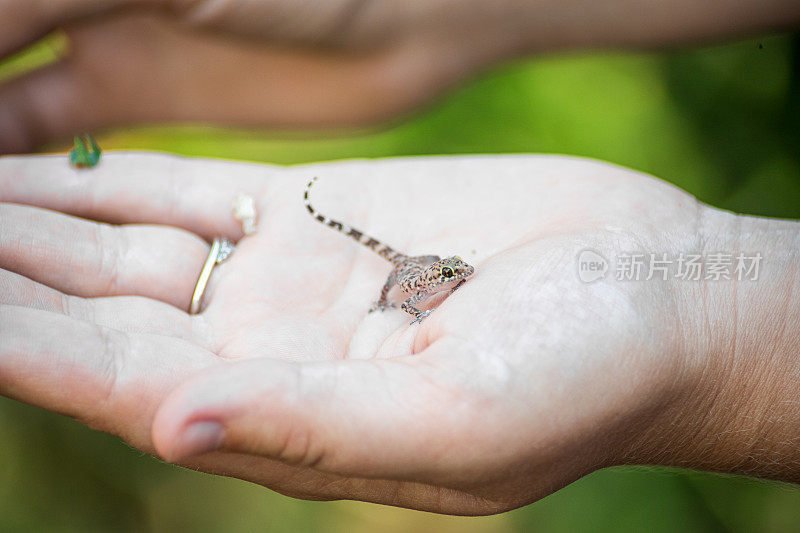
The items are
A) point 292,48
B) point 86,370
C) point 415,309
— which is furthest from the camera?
point 292,48

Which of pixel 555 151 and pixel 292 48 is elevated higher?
pixel 292 48

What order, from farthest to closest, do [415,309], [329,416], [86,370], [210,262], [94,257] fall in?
[210,262] < [415,309] < [94,257] < [86,370] < [329,416]

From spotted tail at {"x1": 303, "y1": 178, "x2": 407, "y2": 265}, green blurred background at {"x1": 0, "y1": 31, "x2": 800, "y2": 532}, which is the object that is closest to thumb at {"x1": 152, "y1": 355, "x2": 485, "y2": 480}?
spotted tail at {"x1": 303, "y1": 178, "x2": 407, "y2": 265}

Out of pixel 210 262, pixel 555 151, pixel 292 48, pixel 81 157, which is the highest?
pixel 292 48

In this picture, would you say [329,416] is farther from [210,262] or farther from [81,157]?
[81,157]

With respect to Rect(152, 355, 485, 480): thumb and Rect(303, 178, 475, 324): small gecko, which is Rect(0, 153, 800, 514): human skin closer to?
Rect(152, 355, 485, 480): thumb

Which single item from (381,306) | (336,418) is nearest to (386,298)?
(381,306)

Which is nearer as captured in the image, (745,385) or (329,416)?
(329,416)
